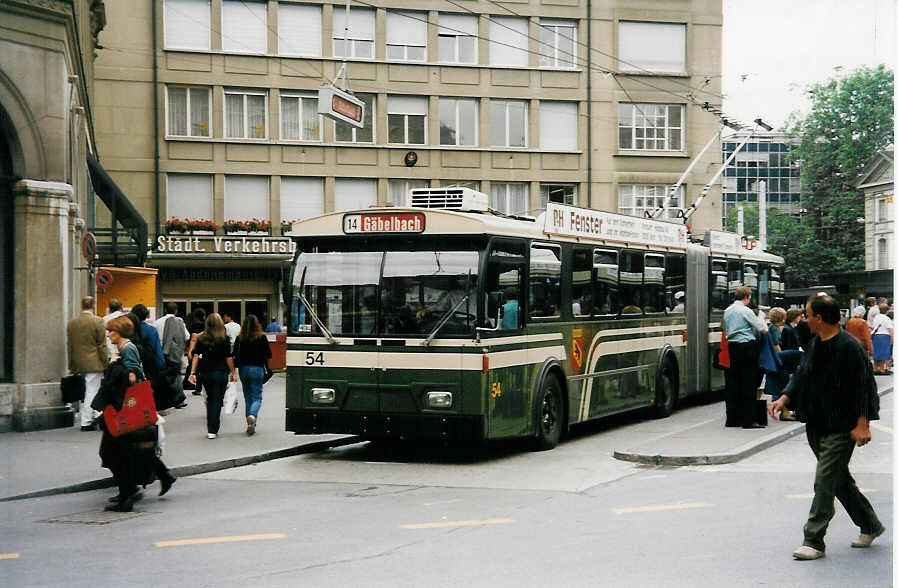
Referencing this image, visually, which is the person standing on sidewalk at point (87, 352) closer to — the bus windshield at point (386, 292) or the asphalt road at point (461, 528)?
the asphalt road at point (461, 528)

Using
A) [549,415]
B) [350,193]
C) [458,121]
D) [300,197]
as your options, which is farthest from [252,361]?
[458,121]

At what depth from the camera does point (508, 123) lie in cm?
4166

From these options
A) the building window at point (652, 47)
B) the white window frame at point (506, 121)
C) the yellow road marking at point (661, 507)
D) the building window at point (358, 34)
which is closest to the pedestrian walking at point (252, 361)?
the yellow road marking at point (661, 507)

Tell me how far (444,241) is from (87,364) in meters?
6.32

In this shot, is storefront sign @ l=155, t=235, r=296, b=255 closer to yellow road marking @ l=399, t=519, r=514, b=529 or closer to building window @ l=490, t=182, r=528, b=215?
building window @ l=490, t=182, r=528, b=215

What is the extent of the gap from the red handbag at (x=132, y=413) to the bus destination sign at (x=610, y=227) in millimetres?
5656

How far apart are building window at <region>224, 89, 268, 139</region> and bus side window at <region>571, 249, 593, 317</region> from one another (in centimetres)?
2641

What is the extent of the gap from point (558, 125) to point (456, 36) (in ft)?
16.7

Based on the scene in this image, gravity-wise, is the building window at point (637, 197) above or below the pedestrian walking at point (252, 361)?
above

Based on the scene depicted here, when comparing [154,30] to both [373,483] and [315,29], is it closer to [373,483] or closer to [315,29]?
[315,29]

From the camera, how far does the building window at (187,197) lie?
3856cm

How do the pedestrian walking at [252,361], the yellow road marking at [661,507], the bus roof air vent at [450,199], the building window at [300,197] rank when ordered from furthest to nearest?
the building window at [300,197] → the pedestrian walking at [252,361] → the bus roof air vent at [450,199] → the yellow road marking at [661,507]

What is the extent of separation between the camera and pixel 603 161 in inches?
1663

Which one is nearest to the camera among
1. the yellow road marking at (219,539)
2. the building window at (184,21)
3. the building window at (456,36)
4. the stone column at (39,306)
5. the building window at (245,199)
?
the yellow road marking at (219,539)
